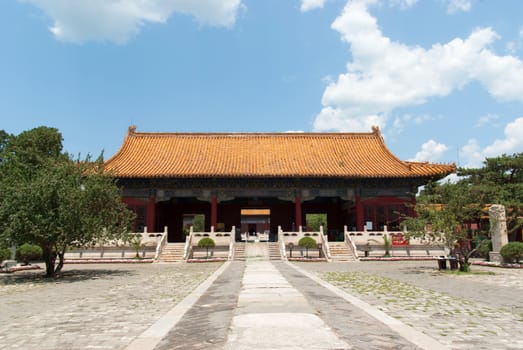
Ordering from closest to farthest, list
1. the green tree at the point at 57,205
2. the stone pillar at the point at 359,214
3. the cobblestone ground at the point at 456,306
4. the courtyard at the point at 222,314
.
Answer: the courtyard at the point at 222,314, the cobblestone ground at the point at 456,306, the green tree at the point at 57,205, the stone pillar at the point at 359,214

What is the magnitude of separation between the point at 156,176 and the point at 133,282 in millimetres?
11992

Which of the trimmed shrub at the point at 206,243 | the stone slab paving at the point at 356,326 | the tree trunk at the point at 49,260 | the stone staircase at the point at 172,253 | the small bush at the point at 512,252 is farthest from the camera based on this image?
the trimmed shrub at the point at 206,243

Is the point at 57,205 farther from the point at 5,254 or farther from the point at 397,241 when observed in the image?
the point at 397,241

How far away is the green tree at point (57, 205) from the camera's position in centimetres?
1220

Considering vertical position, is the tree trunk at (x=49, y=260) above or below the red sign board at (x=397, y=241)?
below

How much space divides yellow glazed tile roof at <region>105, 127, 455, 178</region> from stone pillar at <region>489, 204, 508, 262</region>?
19.1 feet

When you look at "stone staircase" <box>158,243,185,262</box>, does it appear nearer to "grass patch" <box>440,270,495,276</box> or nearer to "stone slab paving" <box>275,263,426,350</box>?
"grass patch" <box>440,270,495,276</box>

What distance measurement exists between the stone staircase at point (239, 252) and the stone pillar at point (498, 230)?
1216cm

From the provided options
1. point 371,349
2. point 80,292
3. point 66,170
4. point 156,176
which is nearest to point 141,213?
point 156,176

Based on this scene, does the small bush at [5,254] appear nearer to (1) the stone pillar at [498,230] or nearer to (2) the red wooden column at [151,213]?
(2) the red wooden column at [151,213]

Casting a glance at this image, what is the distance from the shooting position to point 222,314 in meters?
5.45

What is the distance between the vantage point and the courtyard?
4332 millimetres

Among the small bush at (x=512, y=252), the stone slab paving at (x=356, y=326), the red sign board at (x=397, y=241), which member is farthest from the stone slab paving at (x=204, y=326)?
the red sign board at (x=397, y=241)

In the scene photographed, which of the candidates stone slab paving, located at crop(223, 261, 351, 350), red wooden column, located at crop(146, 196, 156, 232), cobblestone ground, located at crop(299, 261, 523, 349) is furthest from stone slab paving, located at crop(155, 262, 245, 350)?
red wooden column, located at crop(146, 196, 156, 232)
